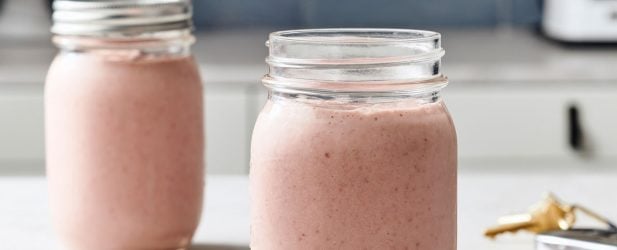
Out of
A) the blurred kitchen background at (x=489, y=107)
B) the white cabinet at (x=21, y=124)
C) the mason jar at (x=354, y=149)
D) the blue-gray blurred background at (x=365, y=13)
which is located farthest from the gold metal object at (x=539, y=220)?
the blue-gray blurred background at (x=365, y=13)

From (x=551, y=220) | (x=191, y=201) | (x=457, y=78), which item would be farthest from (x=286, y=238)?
(x=457, y=78)

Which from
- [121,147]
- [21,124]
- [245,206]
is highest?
[121,147]

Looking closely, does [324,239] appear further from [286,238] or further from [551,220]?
[551,220]

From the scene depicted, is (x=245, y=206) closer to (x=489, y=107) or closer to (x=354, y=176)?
(x=354, y=176)

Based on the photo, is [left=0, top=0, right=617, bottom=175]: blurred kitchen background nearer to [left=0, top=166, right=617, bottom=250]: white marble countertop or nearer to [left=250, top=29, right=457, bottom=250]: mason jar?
[left=0, top=166, right=617, bottom=250]: white marble countertop

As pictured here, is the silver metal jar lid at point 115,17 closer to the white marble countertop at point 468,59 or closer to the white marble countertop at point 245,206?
the white marble countertop at point 245,206

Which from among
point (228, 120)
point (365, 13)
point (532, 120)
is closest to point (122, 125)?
point (228, 120)
